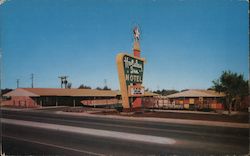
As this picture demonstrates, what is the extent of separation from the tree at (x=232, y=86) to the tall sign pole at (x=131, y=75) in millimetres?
9541

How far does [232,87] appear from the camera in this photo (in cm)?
3061

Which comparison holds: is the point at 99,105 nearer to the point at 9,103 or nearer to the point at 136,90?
the point at 9,103

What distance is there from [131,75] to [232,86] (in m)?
12.2

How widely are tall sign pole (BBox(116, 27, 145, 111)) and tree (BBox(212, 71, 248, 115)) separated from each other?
9541 mm

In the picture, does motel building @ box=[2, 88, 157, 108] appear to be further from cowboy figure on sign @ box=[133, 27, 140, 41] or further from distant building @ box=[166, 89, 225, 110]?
cowboy figure on sign @ box=[133, 27, 140, 41]

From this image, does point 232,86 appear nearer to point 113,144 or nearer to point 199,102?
point 199,102

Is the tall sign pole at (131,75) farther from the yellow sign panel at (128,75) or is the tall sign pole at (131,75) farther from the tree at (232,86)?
the tree at (232,86)

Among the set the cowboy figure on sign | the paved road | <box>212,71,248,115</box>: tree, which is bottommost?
the paved road

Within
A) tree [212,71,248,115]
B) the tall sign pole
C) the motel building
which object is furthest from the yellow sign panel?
the motel building

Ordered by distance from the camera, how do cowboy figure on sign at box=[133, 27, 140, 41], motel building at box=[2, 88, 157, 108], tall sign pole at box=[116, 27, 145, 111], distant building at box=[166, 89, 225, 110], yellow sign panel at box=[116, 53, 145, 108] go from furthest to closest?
motel building at box=[2, 88, 157, 108] → distant building at box=[166, 89, 225, 110] → cowboy figure on sign at box=[133, 27, 140, 41] → tall sign pole at box=[116, 27, 145, 111] → yellow sign panel at box=[116, 53, 145, 108]

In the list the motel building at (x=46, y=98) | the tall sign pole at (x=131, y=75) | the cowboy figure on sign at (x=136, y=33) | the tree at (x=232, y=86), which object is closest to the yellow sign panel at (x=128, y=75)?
the tall sign pole at (x=131, y=75)

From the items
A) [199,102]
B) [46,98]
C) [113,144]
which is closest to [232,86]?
[199,102]

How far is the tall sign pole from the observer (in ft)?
94.8

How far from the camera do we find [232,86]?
1203 inches
